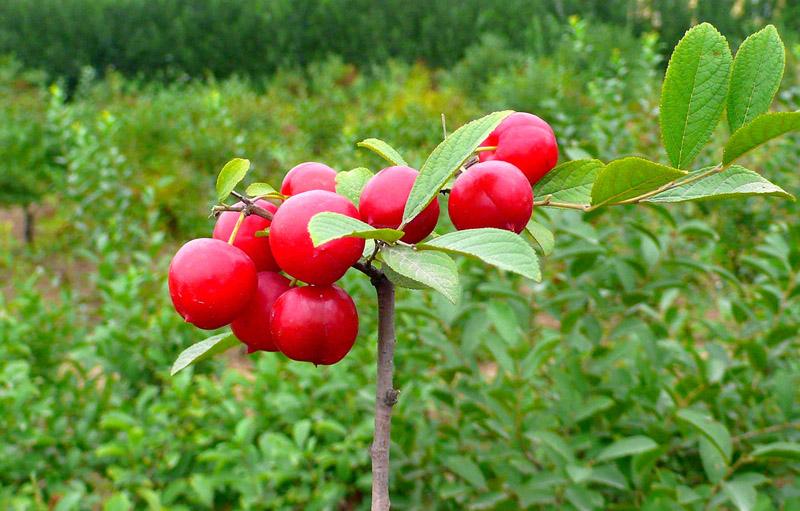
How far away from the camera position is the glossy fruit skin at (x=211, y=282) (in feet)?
1.81

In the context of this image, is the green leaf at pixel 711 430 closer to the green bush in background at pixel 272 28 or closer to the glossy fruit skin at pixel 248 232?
the glossy fruit skin at pixel 248 232

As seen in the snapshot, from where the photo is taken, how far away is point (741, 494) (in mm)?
1287

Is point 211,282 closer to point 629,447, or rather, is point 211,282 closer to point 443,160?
point 443,160

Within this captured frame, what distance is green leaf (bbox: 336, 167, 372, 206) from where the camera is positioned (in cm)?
61

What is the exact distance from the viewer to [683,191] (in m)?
0.54

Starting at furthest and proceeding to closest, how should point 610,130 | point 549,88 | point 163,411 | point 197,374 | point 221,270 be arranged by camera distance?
point 549,88, point 610,130, point 197,374, point 163,411, point 221,270

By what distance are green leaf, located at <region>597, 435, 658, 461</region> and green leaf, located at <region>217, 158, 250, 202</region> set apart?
986mm

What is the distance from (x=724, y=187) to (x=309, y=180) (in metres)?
0.31

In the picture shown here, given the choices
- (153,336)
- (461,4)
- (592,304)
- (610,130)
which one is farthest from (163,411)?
(461,4)

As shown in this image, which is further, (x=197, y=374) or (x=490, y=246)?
(x=197, y=374)

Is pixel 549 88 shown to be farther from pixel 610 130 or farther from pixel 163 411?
pixel 163 411

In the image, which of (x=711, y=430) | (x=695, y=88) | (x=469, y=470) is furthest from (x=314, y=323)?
(x=469, y=470)

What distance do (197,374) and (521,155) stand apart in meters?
1.88

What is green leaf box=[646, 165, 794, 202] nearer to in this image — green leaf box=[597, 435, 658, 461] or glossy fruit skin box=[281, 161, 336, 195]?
glossy fruit skin box=[281, 161, 336, 195]
